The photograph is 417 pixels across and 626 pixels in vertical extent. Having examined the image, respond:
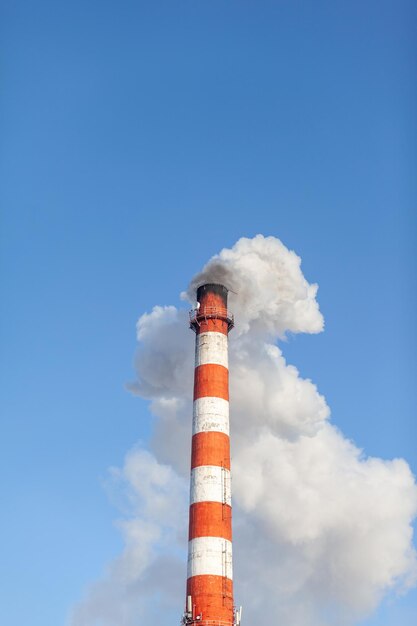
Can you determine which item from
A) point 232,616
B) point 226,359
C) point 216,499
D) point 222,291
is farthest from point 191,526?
point 222,291

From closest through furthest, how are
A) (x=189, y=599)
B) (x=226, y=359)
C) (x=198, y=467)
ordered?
(x=189, y=599)
(x=198, y=467)
(x=226, y=359)

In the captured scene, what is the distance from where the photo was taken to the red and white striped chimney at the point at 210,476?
39312 mm

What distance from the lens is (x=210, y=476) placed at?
4184 centimetres

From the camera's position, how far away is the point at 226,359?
45.5 metres

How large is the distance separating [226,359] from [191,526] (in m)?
9.48

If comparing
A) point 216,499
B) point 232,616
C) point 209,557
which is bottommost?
point 232,616

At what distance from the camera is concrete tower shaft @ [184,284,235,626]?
39.3 metres

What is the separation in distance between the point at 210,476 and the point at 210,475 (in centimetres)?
6

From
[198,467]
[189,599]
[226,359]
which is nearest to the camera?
[189,599]

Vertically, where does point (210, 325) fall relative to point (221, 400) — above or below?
above

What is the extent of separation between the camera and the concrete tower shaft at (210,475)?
39.3 metres

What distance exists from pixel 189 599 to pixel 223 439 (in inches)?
327

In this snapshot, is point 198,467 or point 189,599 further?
point 198,467

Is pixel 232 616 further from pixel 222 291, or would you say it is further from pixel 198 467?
pixel 222 291
